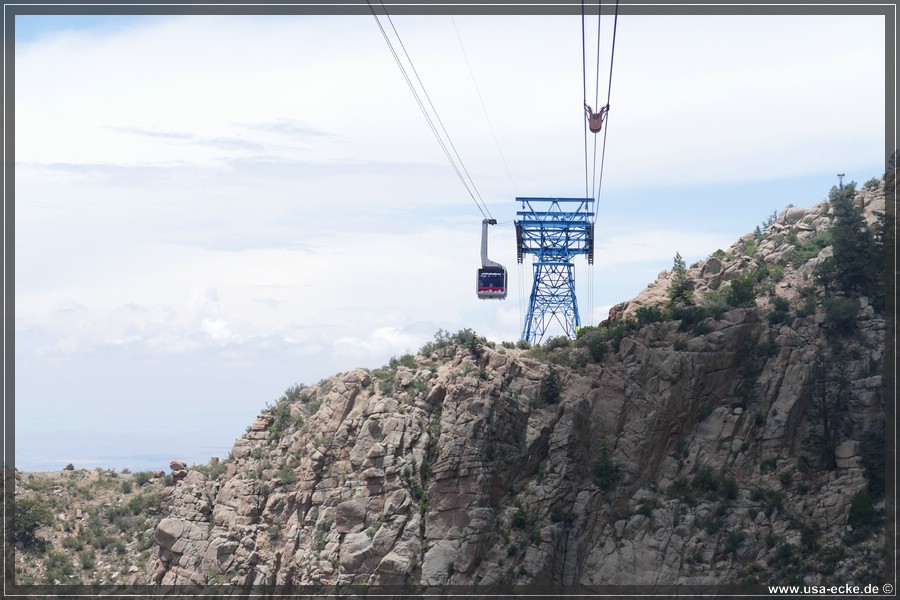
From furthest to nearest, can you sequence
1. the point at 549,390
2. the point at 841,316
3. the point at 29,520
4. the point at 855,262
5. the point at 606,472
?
the point at 855,262 → the point at 29,520 → the point at 841,316 → the point at 549,390 → the point at 606,472

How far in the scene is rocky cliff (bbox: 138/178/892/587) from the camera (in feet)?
223

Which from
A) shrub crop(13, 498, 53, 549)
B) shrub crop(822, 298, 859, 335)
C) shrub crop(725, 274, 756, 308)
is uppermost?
shrub crop(725, 274, 756, 308)

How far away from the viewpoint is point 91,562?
74625mm

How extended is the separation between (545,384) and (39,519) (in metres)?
31.7

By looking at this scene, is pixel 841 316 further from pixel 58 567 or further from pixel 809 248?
pixel 58 567

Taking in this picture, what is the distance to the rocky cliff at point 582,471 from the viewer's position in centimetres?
6788

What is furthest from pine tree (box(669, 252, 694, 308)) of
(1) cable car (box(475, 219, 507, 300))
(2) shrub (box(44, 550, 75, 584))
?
(2) shrub (box(44, 550, 75, 584))

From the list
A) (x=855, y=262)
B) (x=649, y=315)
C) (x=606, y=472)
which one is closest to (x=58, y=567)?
(x=606, y=472)

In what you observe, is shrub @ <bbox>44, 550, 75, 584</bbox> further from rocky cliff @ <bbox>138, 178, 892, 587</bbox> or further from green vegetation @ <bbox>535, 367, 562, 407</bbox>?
green vegetation @ <bbox>535, 367, 562, 407</bbox>

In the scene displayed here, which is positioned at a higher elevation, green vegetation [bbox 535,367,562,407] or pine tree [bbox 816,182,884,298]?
pine tree [bbox 816,182,884,298]

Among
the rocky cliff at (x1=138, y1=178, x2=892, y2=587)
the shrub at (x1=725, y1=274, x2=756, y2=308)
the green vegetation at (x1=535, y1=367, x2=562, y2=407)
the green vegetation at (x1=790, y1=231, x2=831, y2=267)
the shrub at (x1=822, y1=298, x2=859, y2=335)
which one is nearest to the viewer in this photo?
the rocky cliff at (x1=138, y1=178, x2=892, y2=587)

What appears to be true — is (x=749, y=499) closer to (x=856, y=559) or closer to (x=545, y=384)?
(x=856, y=559)

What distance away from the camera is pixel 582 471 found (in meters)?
72.2

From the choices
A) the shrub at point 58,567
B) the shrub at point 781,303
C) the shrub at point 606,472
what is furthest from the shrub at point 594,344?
the shrub at point 58,567
